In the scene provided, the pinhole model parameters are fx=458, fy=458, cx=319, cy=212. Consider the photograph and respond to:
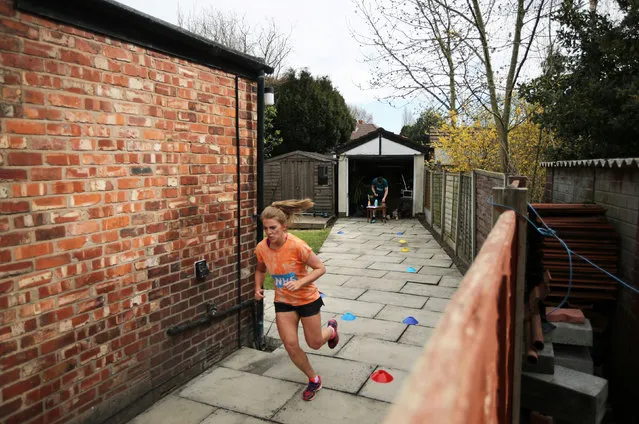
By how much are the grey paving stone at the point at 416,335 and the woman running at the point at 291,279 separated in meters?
1.61

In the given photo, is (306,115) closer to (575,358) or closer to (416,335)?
(416,335)

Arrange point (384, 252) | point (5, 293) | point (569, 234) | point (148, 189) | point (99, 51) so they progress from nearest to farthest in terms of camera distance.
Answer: point (5, 293)
point (99, 51)
point (148, 189)
point (569, 234)
point (384, 252)

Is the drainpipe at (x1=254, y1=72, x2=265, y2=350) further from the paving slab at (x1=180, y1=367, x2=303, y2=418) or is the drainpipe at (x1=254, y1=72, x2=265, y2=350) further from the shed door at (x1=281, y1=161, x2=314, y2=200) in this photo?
the shed door at (x1=281, y1=161, x2=314, y2=200)

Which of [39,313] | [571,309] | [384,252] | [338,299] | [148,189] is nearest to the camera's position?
[39,313]

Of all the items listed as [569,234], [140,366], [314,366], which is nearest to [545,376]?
[569,234]

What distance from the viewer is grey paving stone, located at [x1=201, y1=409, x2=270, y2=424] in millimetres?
3488

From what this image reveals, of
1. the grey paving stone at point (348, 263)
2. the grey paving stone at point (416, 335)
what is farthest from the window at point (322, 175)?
the grey paving stone at point (416, 335)

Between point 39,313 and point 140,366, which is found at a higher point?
point 39,313

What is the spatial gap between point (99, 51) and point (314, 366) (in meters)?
3.33

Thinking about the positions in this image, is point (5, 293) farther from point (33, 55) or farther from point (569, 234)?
point (569, 234)

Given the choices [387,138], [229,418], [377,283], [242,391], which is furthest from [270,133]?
[229,418]

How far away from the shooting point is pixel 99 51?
3158 mm

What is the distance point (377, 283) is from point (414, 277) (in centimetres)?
82

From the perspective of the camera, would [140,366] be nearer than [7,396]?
No
